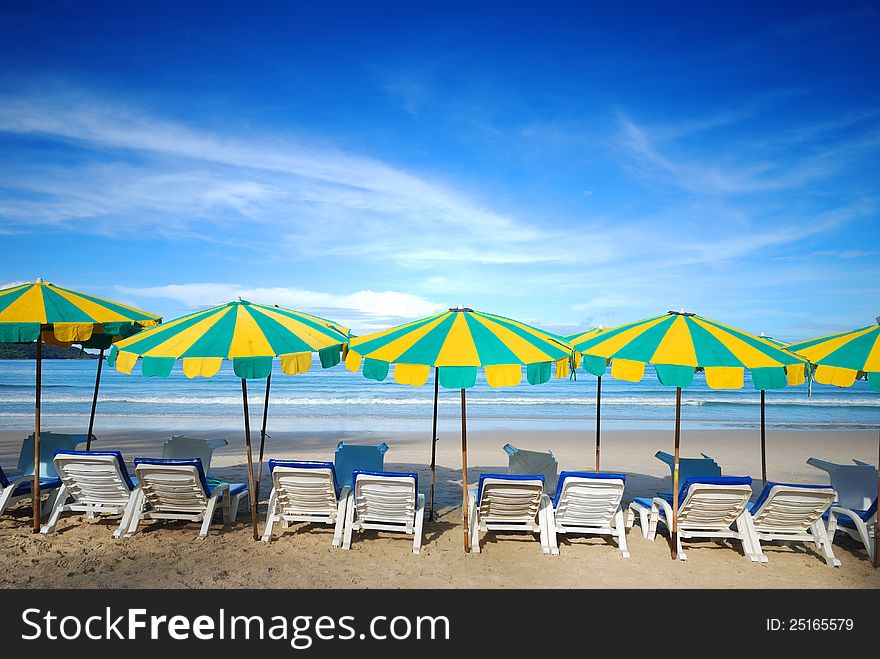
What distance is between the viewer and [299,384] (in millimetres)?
38375

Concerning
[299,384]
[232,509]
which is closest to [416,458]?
[232,509]

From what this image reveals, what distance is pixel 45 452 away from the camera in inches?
309

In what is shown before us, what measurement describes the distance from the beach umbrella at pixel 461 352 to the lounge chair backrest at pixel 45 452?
467 centimetres

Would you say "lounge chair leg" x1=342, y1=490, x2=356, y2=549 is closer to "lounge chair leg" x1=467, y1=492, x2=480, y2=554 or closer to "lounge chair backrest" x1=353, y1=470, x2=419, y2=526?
"lounge chair backrest" x1=353, y1=470, x2=419, y2=526

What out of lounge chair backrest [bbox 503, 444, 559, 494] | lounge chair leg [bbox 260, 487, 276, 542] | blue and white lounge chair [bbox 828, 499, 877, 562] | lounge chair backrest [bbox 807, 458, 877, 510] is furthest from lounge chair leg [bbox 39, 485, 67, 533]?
lounge chair backrest [bbox 807, 458, 877, 510]

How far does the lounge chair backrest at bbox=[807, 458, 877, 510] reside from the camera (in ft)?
23.4

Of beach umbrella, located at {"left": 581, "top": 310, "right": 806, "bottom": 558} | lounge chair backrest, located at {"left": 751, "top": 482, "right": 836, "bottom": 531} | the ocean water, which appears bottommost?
the ocean water

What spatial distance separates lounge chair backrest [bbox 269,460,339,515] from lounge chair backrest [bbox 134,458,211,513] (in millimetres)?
764

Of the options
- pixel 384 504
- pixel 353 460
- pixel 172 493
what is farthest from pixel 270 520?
pixel 353 460

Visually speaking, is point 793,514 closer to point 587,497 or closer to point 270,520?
point 587,497

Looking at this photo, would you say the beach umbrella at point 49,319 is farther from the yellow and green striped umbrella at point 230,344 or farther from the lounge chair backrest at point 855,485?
the lounge chair backrest at point 855,485

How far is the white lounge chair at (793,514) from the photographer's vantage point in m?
5.77
